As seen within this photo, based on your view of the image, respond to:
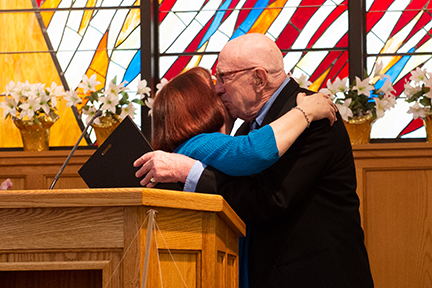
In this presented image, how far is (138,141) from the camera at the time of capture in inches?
75.7

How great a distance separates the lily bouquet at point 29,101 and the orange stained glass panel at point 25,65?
2.01 ft

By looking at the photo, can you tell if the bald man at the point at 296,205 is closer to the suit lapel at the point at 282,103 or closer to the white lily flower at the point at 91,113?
the suit lapel at the point at 282,103

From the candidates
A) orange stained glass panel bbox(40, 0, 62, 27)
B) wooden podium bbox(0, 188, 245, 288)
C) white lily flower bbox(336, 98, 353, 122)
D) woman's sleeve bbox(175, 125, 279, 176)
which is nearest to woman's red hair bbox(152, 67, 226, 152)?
woman's sleeve bbox(175, 125, 279, 176)

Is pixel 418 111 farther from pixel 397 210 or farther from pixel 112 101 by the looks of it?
pixel 112 101

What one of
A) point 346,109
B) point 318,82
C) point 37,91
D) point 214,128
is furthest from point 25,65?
point 214,128

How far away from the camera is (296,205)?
1.72m

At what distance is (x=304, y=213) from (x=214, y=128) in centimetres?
42

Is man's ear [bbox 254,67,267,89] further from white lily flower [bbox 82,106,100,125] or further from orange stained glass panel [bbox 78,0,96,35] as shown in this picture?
orange stained glass panel [bbox 78,0,96,35]

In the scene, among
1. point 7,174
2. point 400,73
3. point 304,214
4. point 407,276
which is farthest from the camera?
point 400,73

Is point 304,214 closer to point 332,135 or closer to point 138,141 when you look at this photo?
point 332,135

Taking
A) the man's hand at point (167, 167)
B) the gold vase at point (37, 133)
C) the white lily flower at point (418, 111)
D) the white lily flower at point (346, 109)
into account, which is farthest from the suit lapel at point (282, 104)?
the gold vase at point (37, 133)

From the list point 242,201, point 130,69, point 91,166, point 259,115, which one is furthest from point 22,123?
point 242,201

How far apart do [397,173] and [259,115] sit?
208cm

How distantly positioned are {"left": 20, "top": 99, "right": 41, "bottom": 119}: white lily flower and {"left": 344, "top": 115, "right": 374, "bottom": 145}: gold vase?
2.29 m
